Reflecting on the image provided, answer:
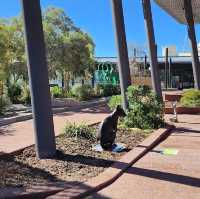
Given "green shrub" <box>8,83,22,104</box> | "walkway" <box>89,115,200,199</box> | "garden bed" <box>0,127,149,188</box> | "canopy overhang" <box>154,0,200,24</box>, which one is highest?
"canopy overhang" <box>154,0,200,24</box>

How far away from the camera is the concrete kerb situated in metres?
6.59

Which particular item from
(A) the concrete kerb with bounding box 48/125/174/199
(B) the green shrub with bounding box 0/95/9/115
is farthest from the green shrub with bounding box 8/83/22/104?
(A) the concrete kerb with bounding box 48/125/174/199

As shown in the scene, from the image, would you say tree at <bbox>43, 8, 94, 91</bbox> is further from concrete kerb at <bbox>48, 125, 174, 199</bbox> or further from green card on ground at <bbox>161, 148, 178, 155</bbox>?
green card on ground at <bbox>161, 148, 178, 155</bbox>

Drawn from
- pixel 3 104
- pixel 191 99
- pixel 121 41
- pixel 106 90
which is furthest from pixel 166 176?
pixel 106 90

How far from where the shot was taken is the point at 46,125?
9.06 m

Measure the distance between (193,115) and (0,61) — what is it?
27.2 ft

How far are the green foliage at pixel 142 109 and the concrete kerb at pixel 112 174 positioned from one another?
6.07 ft

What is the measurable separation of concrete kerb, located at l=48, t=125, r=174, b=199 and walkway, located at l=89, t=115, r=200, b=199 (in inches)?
3.4

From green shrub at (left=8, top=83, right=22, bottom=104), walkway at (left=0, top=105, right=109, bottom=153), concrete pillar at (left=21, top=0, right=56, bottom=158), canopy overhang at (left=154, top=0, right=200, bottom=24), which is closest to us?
concrete pillar at (left=21, top=0, right=56, bottom=158)

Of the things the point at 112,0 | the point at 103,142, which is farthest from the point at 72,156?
the point at 112,0

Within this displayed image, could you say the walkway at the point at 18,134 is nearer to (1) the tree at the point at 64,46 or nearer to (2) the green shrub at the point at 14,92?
(2) the green shrub at the point at 14,92

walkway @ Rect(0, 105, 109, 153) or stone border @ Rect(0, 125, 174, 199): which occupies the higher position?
walkway @ Rect(0, 105, 109, 153)

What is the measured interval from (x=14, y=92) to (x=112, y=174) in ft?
59.1

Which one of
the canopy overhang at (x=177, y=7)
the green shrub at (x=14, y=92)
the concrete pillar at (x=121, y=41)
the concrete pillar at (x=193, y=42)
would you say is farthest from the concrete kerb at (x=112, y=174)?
the canopy overhang at (x=177, y=7)
